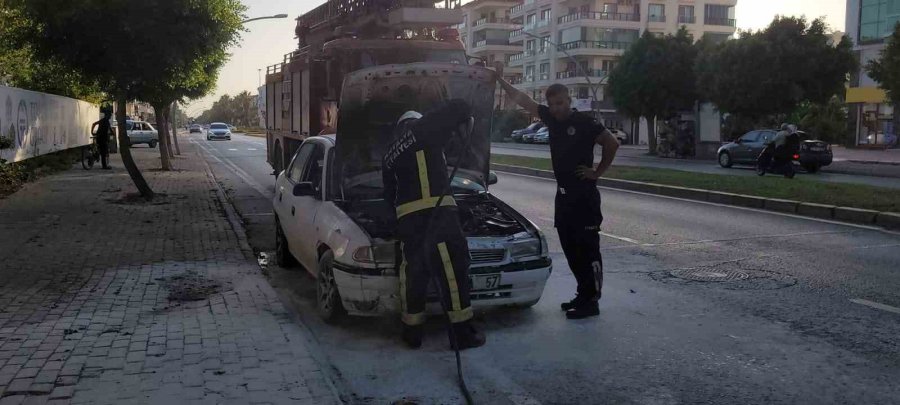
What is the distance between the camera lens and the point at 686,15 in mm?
73188

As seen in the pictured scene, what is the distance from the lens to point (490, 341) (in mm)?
5500

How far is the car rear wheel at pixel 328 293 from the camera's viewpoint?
5.87m

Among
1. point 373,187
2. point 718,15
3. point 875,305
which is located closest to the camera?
point 875,305

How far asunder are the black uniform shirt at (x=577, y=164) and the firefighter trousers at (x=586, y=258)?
6cm

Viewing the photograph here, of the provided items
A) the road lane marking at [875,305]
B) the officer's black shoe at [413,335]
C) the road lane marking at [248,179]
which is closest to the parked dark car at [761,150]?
the road lane marking at [248,179]

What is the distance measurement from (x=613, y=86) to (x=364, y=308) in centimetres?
3856

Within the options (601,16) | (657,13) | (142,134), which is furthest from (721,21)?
(142,134)

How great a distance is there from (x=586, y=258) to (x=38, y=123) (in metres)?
17.2

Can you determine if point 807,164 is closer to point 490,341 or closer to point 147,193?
point 147,193

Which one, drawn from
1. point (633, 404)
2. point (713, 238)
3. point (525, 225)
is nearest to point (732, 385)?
point (633, 404)

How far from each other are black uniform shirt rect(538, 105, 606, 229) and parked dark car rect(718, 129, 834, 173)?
67.7ft

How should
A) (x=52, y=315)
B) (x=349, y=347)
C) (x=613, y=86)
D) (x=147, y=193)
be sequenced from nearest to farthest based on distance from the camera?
(x=349, y=347), (x=52, y=315), (x=147, y=193), (x=613, y=86)

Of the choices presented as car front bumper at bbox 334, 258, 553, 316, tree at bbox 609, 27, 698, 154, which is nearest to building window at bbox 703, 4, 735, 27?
tree at bbox 609, 27, 698, 154

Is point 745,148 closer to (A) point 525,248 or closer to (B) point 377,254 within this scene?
(A) point 525,248
